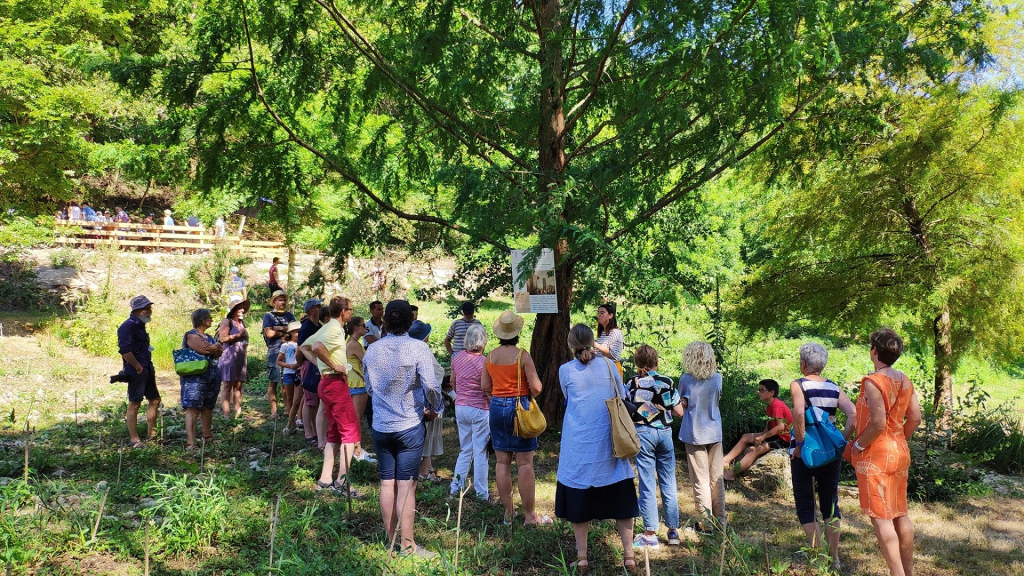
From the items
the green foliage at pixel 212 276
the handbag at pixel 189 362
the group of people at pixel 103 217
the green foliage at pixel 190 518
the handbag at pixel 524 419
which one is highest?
the group of people at pixel 103 217

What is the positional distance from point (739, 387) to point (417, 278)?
17751 millimetres

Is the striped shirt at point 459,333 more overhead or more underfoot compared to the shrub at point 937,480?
more overhead

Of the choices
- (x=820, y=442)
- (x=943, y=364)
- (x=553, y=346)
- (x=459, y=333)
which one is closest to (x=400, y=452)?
(x=820, y=442)

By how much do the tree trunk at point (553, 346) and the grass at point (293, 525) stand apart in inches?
39.7

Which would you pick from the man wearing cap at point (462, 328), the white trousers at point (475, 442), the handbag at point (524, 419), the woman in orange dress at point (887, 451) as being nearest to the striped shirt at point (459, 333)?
the man wearing cap at point (462, 328)

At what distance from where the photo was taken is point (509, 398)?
17.1ft

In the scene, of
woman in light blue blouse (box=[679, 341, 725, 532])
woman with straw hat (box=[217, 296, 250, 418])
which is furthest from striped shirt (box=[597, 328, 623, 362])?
woman with straw hat (box=[217, 296, 250, 418])

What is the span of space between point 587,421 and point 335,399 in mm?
2526

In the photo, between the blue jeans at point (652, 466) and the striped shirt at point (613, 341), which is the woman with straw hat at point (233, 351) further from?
the blue jeans at point (652, 466)

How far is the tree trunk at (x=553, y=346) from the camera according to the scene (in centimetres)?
836

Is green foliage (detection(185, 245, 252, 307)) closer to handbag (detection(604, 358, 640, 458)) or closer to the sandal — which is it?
the sandal

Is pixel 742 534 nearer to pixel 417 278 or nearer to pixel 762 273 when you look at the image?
pixel 762 273

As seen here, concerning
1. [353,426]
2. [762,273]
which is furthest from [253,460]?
[762,273]

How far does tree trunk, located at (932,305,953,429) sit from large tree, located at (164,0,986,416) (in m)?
3.35
